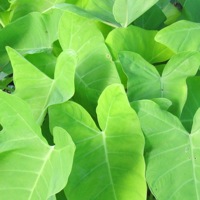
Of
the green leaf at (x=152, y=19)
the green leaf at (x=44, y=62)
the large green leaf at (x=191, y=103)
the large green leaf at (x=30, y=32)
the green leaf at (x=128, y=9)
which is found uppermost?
the green leaf at (x=128, y=9)

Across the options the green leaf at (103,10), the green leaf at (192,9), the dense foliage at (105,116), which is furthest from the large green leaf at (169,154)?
the green leaf at (192,9)

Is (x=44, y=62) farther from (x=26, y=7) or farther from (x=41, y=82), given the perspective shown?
(x=26, y=7)

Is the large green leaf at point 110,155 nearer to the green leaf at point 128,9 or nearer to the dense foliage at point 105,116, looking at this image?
the dense foliage at point 105,116

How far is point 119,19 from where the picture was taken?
2.78 feet

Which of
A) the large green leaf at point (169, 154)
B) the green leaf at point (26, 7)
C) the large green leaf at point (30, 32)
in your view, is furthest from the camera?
the green leaf at point (26, 7)

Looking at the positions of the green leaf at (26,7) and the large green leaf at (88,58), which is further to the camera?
the green leaf at (26,7)

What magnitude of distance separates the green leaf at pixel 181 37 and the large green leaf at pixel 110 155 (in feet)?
0.53

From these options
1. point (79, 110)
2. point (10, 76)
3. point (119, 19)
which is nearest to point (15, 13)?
point (10, 76)

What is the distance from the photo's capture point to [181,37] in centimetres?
79

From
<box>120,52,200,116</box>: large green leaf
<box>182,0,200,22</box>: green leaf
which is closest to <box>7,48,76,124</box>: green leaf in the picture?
<box>120,52,200,116</box>: large green leaf

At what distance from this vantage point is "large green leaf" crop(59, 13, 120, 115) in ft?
2.66

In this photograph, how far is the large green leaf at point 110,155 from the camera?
2.25ft

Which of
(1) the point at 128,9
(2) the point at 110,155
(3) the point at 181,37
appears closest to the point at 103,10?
(1) the point at 128,9

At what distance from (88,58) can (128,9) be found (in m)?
0.12
